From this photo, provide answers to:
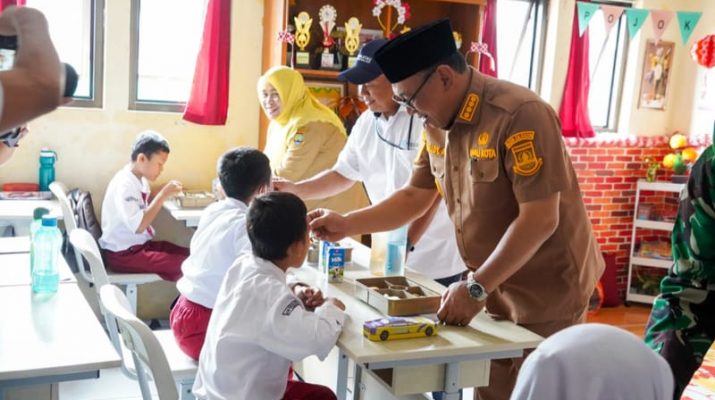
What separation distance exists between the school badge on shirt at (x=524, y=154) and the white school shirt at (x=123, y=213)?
2.65 metres

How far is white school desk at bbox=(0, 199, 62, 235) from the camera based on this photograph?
11.9 feet

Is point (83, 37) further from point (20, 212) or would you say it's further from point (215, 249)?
point (215, 249)

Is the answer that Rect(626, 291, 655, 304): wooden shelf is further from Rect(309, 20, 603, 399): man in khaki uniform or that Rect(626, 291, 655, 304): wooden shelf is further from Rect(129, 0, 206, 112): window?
Rect(309, 20, 603, 399): man in khaki uniform

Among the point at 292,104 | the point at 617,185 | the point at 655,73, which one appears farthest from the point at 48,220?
the point at 655,73

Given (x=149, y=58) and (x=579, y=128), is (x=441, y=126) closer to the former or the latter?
(x=149, y=58)

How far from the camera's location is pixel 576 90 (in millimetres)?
5438

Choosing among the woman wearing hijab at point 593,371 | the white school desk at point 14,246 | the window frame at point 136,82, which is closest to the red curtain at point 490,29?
the window frame at point 136,82

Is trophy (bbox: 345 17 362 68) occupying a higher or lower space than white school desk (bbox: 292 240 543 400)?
higher

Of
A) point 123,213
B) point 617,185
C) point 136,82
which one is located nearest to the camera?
point 123,213

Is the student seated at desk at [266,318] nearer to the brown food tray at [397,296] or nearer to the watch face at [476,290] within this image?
the brown food tray at [397,296]

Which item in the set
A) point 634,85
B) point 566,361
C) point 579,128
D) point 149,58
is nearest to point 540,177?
point 566,361

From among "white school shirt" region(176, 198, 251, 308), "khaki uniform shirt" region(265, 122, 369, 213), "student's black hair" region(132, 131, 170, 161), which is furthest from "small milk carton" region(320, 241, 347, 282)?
"student's black hair" region(132, 131, 170, 161)

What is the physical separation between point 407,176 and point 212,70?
199 cm

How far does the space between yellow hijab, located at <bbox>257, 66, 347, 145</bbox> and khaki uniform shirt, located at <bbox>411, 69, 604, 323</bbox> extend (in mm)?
1974
